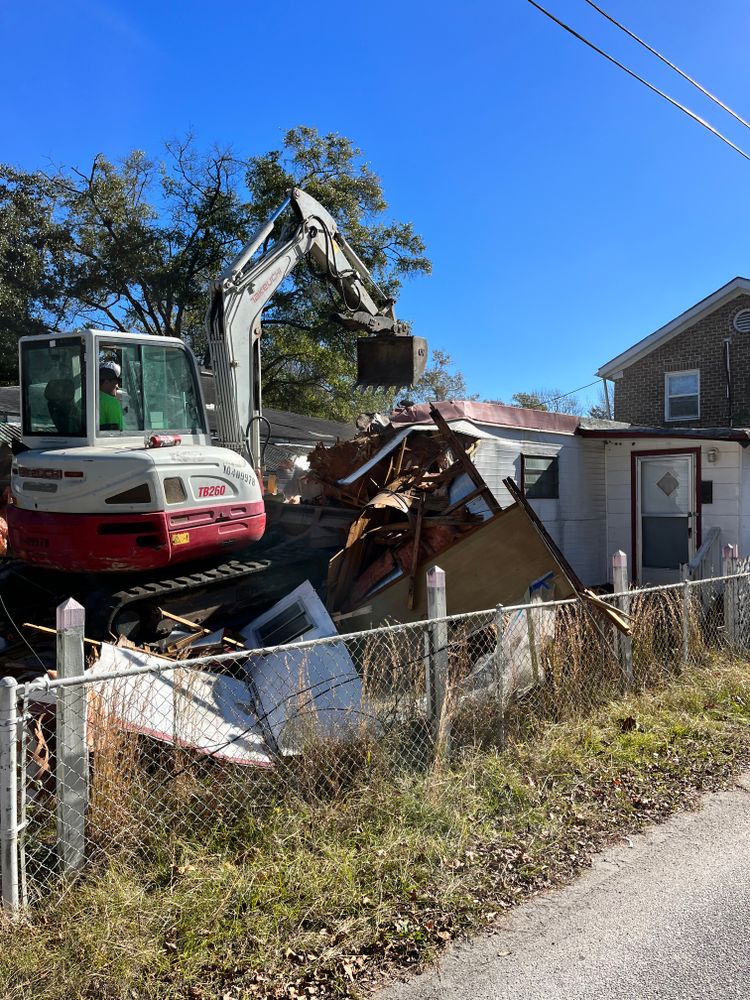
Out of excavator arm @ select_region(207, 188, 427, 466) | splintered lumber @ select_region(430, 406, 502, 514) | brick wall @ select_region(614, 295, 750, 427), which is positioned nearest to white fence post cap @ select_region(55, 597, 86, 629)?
excavator arm @ select_region(207, 188, 427, 466)

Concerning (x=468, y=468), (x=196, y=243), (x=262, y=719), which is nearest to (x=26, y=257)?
(x=196, y=243)

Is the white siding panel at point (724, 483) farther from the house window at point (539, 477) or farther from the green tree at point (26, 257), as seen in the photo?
the green tree at point (26, 257)

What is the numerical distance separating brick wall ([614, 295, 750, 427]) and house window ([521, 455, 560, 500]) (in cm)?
896

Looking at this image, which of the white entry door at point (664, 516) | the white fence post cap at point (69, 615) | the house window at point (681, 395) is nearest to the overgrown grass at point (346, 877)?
the white fence post cap at point (69, 615)

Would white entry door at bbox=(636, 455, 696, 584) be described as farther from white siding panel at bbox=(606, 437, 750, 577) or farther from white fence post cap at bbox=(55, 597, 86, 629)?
white fence post cap at bbox=(55, 597, 86, 629)

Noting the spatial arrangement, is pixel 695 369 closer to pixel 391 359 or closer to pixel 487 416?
pixel 487 416

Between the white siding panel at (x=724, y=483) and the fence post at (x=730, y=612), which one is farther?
the white siding panel at (x=724, y=483)

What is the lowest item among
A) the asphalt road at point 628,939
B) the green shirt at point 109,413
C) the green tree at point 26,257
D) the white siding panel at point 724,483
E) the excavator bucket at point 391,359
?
the asphalt road at point 628,939

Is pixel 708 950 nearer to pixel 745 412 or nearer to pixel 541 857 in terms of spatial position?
pixel 541 857

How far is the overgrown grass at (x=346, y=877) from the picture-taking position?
3.04 m

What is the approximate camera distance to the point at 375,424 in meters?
10.7

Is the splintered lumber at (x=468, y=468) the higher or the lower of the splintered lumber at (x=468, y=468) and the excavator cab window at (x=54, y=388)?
the lower

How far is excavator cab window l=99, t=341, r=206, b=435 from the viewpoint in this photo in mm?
6809

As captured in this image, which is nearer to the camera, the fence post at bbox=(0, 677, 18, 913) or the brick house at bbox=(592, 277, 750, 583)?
the fence post at bbox=(0, 677, 18, 913)
